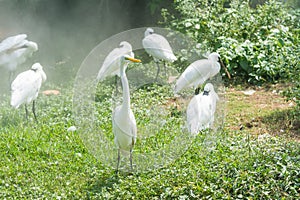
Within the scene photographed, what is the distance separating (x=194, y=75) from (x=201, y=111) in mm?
597

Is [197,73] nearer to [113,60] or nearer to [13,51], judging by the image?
[113,60]

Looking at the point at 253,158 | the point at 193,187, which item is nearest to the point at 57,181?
the point at 193,187

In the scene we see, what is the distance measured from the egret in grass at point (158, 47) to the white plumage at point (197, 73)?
1.11ft

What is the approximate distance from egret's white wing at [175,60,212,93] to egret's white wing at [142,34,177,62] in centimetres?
34

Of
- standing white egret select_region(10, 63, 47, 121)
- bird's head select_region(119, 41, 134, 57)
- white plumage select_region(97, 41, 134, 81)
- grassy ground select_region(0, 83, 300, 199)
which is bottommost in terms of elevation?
grassy ground select_region(0, 83, 300, 199)

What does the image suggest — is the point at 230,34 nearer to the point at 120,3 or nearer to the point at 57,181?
the point at 120,3

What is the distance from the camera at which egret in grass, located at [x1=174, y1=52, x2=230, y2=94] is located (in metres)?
6.19

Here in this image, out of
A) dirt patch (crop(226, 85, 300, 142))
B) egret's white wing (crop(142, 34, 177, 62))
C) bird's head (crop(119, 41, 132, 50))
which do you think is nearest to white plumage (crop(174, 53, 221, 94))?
egret's white wing (crop(142, 34, 177, 62))

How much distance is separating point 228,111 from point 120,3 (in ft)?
15.4

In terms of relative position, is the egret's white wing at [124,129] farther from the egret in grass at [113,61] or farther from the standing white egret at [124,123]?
the egret in grass at [113,61]

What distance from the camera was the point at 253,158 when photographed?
5113mm

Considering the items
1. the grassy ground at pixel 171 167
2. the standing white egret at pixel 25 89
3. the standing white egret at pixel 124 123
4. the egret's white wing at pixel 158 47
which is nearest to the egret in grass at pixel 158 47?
the egret's white wing at pixel 158 47

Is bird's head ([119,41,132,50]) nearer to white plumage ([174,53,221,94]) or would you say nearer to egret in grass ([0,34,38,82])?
white plumage ([174,53,221,94])

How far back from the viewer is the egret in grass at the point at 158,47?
273 inches
